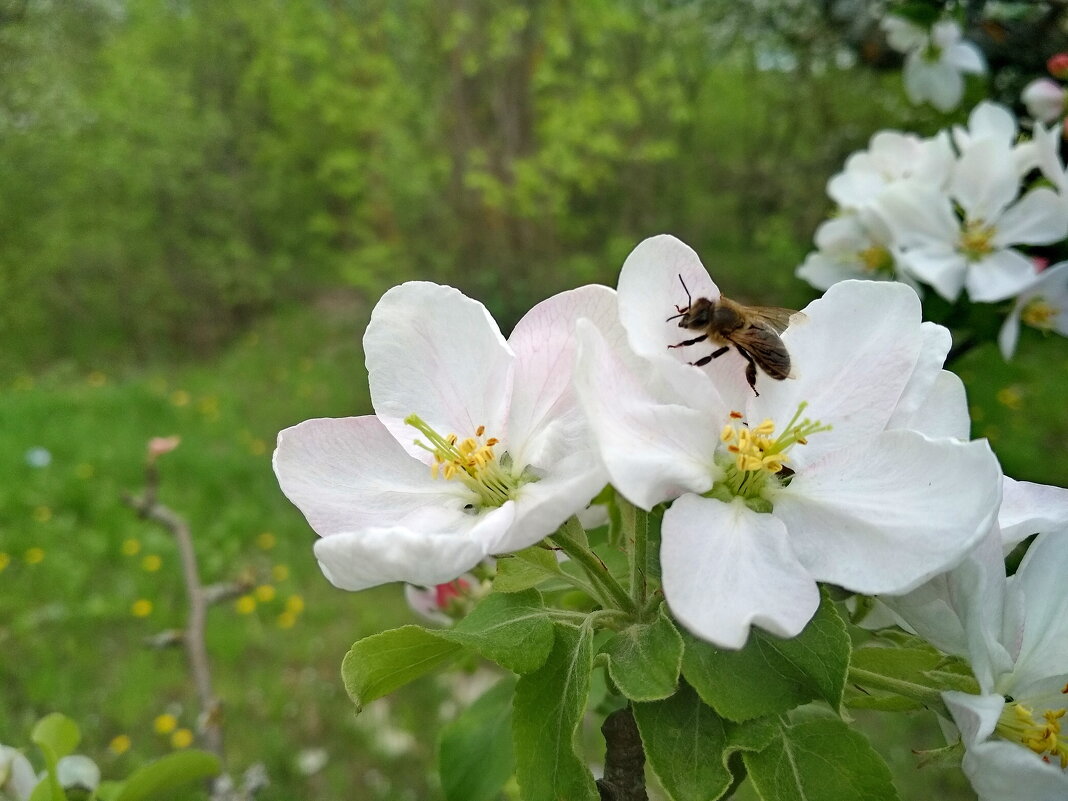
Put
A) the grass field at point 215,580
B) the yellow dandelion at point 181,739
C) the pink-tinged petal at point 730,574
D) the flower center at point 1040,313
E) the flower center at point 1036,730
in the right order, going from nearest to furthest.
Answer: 1. the pink-tinged petal at point 730,574
2. the flower center at point 1036,730
3. the flower center at point 1040,313
4. the yellow dandelion at point 181,739
5. the grass field at point 215,580

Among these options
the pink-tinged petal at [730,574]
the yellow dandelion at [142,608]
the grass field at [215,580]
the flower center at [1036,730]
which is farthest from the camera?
the yellow dandelion at [142,608]

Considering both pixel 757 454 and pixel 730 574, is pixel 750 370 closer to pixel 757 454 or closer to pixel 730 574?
pixel 757 454

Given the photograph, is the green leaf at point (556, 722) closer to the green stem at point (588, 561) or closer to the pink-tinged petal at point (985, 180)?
the green stem at point (588, 561)

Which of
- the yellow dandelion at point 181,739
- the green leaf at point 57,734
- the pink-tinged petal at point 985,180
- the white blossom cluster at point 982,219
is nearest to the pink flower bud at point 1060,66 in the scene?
the white blossom cluster at point 982,219

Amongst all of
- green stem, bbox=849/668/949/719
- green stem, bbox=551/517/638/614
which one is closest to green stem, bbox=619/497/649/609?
green stem, bbox=551/517/638/614

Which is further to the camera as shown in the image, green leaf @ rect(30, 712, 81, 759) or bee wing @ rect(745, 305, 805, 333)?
green leaf @ rect(30, 712, 81, 759)

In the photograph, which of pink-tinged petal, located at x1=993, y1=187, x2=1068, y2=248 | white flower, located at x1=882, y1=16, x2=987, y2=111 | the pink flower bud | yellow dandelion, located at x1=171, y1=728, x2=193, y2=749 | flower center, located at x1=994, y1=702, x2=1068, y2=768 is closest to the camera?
flower center, located at x1=994, y1=702, x2=1068, y2=768

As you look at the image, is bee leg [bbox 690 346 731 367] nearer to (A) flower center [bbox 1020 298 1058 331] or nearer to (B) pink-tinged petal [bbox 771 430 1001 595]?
(B) pink-tinged petal [bbox 771 430 1001 595]

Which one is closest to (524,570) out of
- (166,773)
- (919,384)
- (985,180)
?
(919,384)
